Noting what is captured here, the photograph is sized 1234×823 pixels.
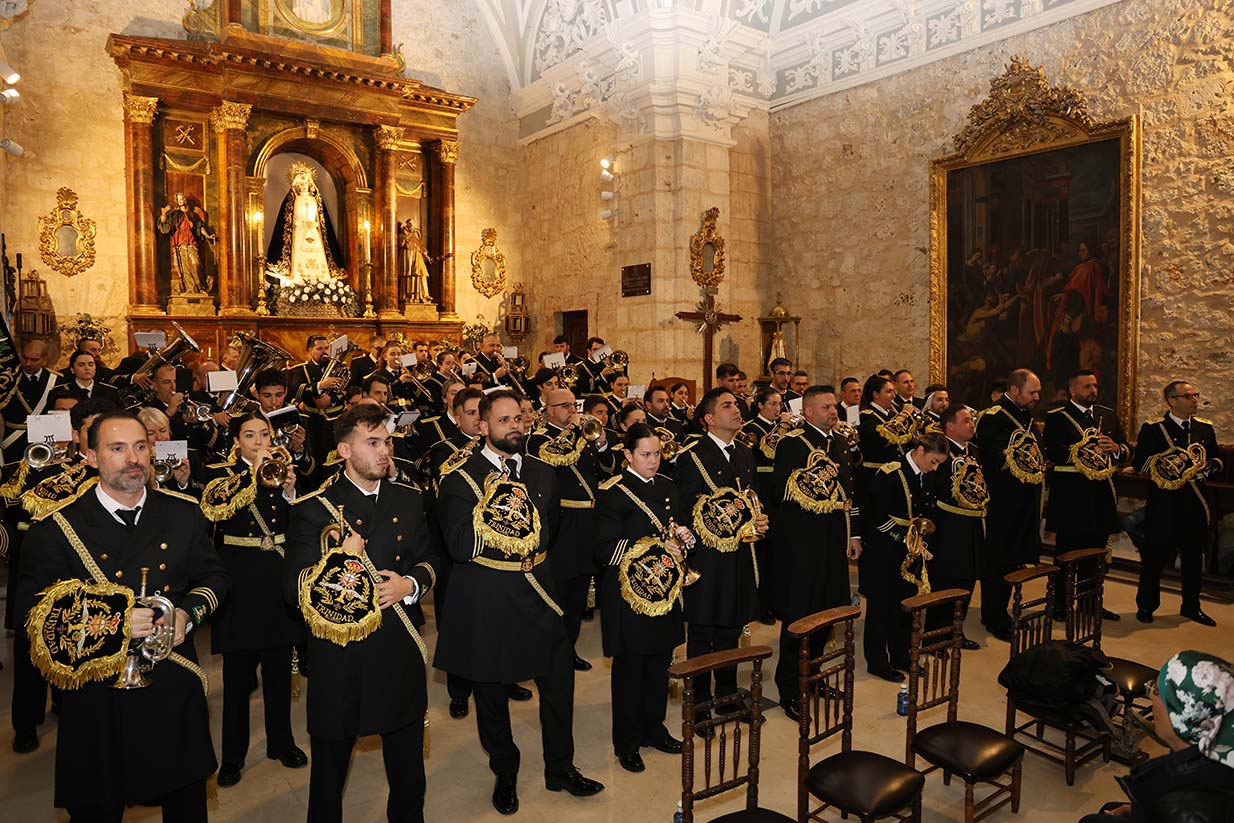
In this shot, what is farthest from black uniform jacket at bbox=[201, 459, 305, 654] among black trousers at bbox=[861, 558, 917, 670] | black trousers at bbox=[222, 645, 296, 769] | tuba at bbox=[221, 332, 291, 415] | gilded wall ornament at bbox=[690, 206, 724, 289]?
gilded wall ornament at bbox=[690, 206, 724, 289]

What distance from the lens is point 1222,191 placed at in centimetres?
939

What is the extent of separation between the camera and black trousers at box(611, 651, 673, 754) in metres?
4.75

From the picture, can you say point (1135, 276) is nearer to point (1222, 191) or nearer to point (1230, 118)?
point (1222, 191)

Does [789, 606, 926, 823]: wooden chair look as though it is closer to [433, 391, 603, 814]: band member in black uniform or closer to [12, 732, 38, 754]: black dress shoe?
[433, 391, 603, 814]: band member in black uniform

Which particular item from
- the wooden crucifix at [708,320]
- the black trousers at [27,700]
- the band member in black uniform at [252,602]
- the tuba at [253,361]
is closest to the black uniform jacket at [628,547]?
the band member in black uniform at [252,602]

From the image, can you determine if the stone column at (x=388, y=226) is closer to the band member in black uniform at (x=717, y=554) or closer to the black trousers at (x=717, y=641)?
the band member in black uniform at (x=717, y=554)

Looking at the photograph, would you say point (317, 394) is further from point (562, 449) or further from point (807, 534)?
point (807, 534)

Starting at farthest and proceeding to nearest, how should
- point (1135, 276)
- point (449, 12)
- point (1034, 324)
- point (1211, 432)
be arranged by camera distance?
point (449, 12), point (1034, 324), point (1135, 276), point (1211, 432)

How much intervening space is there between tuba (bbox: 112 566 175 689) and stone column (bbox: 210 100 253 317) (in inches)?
498

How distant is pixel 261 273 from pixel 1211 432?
1442cm

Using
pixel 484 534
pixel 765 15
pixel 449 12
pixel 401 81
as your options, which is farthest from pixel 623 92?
pixel 484 534

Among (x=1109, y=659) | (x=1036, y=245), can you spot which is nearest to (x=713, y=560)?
(x=1109, y=659)

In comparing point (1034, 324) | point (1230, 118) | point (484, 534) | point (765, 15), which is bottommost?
point (484, 534)

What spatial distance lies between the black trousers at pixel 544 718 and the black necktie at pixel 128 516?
5.90 ft
